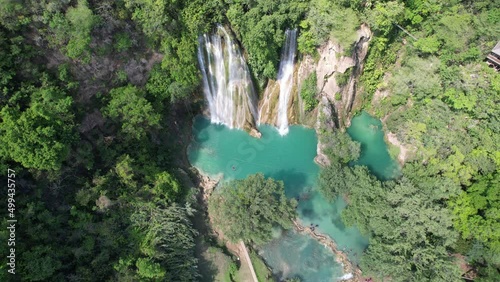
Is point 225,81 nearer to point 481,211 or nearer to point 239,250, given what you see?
point 239,250

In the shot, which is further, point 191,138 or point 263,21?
point 191,138

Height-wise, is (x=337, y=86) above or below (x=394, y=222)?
above

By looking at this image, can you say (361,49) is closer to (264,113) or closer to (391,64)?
(391,64)

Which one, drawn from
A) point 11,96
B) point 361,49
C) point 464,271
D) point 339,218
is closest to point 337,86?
point 361,49

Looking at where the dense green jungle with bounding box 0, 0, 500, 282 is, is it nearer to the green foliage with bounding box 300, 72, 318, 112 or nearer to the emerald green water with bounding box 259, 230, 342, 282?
the green foliage with bounding box 300, 72, 318, 112

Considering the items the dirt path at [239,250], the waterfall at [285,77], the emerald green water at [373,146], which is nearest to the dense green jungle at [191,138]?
the dirt path at [239,250]

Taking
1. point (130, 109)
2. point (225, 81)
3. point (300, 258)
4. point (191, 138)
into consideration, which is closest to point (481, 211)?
point (300, 258)

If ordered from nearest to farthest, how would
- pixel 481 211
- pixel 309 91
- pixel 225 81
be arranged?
pixel 481 211 < pixel 309 91 < pixel 225 81
